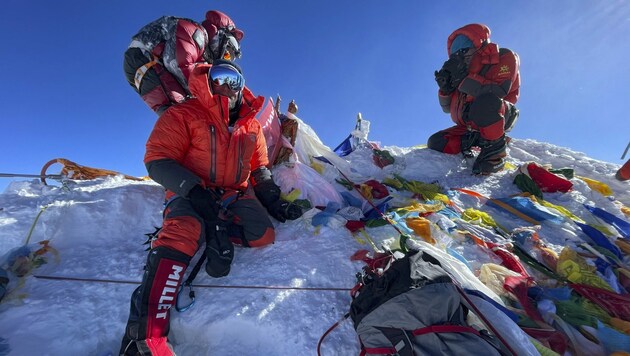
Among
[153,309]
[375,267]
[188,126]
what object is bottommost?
[153,309]

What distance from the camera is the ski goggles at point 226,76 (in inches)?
113

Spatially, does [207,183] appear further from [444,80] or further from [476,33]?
[476,33]

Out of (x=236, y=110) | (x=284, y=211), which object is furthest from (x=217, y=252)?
(x=236, y=110)

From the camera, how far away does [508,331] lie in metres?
1.64

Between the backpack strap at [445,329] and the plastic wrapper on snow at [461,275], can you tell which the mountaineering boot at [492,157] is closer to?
the plastic wrapper on snow at [461,275]

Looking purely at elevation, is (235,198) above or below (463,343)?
above

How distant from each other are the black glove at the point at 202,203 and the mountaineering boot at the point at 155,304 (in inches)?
16.6

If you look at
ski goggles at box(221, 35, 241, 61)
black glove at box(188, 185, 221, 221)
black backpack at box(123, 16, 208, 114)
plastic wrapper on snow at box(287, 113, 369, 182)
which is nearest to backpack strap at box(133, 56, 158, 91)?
black backpack at box(123, 16, 208, 114)

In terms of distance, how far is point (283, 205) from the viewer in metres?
3.52

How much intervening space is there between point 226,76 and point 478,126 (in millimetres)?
4450

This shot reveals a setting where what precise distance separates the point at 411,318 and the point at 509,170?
4.89 m

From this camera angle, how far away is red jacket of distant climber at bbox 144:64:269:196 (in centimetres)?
275

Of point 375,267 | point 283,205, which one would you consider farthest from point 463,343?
point 283,205

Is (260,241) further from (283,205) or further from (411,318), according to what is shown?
(411,318)
